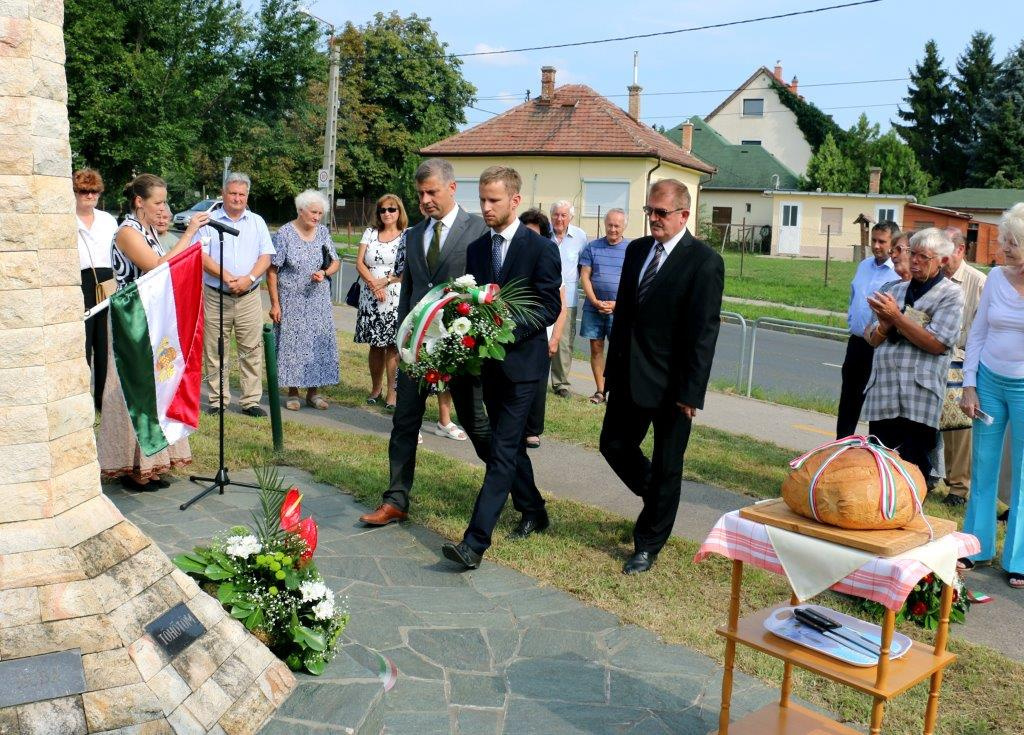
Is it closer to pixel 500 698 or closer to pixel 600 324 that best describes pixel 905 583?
Result: pixel 500 698

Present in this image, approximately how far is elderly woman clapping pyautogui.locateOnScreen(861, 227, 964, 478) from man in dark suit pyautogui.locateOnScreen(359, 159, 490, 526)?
104 inches

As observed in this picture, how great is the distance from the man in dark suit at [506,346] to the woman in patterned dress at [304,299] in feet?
12.7

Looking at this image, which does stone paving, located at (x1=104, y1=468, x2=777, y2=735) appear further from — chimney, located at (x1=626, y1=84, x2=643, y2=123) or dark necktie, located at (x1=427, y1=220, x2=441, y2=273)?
chimney, located at (x1=626, y1=84, x2=643, y2=123)

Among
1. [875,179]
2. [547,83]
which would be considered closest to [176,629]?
[547,83]

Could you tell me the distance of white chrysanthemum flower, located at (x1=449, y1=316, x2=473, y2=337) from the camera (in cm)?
559

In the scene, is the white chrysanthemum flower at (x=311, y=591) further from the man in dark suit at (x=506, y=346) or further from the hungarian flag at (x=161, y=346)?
the hungarian flag at (x=161, y=346)

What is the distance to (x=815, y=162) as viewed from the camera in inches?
2222

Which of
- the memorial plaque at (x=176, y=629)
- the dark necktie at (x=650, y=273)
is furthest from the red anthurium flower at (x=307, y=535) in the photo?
the dark necktie at (x=650, y=273)

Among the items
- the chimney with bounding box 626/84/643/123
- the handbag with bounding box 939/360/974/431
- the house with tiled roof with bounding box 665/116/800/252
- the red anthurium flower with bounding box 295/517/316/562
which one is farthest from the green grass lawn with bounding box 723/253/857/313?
the red anthurium flower with bounding box 295/517/316/562

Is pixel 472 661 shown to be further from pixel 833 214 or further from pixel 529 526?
pixel 833 214

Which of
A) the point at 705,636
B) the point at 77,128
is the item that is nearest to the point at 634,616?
the point at 705,636

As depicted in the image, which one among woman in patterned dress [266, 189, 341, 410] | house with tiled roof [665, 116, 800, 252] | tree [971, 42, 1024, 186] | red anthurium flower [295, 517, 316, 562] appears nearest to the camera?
red anthurium flower [295, 517, 316, 562]

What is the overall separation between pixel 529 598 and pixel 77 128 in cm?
2538

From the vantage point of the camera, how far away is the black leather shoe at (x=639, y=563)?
19.4 ft
